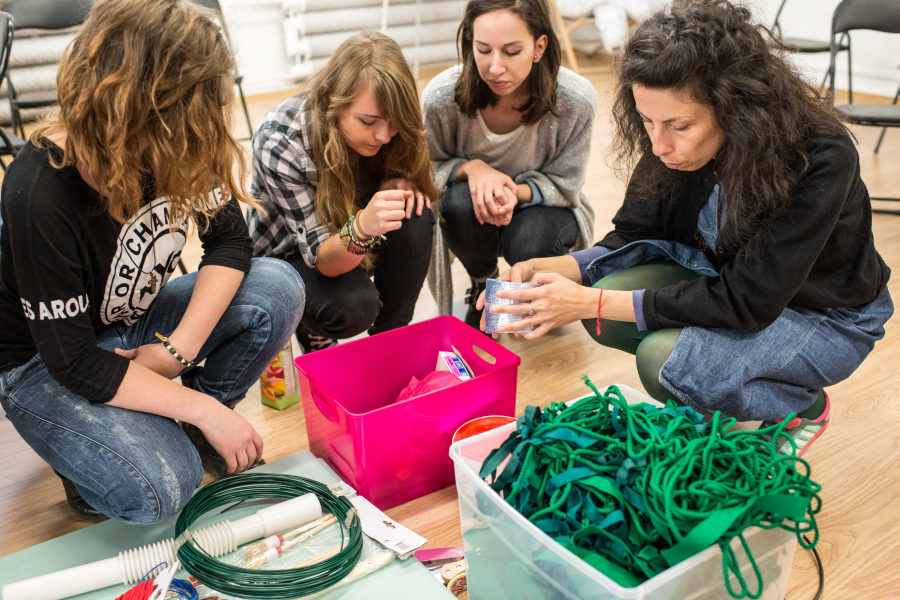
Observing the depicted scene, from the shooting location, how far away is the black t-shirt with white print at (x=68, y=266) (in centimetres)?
102

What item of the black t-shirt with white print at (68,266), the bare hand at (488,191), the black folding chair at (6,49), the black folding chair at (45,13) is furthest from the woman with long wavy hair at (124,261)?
the black folding chair at (45,13)

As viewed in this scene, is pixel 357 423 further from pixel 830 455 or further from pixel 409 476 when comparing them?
pixel 830 455

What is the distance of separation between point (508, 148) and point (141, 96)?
106cm

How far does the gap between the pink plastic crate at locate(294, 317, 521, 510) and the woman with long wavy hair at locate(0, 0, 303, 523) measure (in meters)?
0.15

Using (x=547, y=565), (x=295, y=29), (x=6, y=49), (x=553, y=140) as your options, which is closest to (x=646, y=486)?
(x=547, y=565)

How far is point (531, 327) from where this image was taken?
1293 millimetres

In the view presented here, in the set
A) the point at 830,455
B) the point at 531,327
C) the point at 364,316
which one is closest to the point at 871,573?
the point at 830,455

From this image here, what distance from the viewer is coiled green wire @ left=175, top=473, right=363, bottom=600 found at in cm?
104

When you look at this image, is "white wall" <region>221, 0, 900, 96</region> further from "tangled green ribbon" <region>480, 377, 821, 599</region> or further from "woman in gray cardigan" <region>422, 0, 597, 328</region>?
"tangled green ribbon" <region>480, 377, 821, 599</region>

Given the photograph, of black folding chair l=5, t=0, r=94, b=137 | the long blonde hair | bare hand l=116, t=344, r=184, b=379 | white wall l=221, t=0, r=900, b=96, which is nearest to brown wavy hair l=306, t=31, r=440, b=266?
the long blonde hair

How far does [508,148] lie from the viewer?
1873 millimetres

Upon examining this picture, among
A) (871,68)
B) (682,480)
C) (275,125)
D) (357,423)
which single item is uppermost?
(275,125)

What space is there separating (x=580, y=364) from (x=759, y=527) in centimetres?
95

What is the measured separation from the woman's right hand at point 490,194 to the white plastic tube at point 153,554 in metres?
0.84
